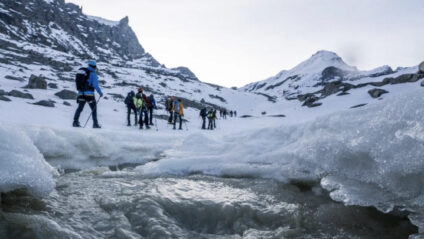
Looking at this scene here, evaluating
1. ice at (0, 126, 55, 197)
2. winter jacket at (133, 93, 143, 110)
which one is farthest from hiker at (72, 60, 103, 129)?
ice at (0, 126, 55, 197)

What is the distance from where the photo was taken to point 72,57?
8556cm

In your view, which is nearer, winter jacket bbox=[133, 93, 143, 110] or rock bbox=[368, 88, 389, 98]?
winter jacket bbox=[133, 93, 143, 110]

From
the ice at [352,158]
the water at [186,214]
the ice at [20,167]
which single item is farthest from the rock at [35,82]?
the ice at [20,167]

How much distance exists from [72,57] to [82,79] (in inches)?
3380

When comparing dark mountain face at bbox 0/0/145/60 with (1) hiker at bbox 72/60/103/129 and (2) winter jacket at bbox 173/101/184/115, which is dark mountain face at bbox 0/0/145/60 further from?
(1) hiker at bbox 72/60/103/129

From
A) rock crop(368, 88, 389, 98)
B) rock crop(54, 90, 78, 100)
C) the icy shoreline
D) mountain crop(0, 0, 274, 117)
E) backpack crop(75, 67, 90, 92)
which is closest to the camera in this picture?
the icy shoreline

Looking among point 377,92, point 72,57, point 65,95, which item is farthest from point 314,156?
point 72,57

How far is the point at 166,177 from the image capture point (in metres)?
4.63

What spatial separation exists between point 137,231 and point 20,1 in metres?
150

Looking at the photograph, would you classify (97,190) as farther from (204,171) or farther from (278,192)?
(278,192)

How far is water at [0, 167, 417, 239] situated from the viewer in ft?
8.31

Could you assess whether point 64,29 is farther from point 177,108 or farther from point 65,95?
point 177,108

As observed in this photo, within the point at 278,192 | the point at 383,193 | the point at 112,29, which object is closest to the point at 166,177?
the point at 278,192

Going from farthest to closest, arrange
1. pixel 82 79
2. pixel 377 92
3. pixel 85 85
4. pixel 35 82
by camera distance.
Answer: pixel 377 92
pixel 35 82
pixel 85 85
pixel 82 79
